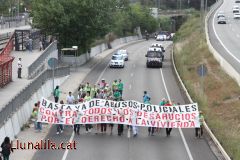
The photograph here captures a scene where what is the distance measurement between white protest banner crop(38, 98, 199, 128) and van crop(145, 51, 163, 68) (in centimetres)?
3170

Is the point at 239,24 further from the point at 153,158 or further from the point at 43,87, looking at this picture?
the point at 153,158

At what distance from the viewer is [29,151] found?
2378cm

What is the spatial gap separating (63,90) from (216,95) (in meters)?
11.1

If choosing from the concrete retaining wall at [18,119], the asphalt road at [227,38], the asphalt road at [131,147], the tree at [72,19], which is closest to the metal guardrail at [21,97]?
the concrete retaining wall at [18,119]

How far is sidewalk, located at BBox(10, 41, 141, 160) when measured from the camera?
23.2 meters

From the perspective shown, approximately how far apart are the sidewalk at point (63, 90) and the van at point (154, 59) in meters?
5.88

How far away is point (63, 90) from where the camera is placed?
137ft

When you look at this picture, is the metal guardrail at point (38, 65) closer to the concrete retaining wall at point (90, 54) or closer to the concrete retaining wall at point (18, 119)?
the concrete retaining wall at point (18, 119)

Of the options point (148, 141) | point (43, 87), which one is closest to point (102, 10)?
point (43, 87)

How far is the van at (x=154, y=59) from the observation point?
58.6 m

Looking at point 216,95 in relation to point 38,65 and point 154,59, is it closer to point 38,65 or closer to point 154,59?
point 38,65

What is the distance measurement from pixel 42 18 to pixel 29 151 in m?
35.0
